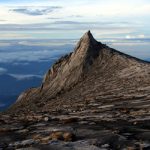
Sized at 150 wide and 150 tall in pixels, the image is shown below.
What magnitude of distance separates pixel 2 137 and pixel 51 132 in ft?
7.74

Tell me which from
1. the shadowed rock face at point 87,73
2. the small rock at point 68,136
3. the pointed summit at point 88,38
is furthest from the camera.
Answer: the pointed summit at point 88,38

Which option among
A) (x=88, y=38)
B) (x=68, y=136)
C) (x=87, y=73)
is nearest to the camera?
(x=68, y=136)

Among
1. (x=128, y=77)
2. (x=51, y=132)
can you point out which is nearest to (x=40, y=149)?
(x=51, y=132)

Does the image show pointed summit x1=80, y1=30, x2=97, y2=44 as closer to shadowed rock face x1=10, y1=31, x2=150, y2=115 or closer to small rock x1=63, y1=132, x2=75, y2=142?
shadowed rock face x1=10, y1=31, x2=150, y2=115

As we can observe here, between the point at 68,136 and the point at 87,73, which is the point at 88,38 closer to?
the point at 87,73

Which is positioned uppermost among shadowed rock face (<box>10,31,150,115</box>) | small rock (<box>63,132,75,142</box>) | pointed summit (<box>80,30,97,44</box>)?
pointed summit (<box>80,30,97,44</box>)

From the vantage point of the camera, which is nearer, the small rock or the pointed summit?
the small rock

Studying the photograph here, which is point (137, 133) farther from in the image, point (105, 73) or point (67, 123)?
point (105, 73)

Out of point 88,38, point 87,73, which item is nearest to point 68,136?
point 87,73

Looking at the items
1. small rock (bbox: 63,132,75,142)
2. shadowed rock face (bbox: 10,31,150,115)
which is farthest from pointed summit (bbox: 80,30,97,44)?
small rock (bbox: 63,132,75,142)

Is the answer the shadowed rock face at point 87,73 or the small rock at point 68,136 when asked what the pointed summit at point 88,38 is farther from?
the small rock at point 68,136

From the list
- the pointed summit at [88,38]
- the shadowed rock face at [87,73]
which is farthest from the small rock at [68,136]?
the pointed summit at [88,38]

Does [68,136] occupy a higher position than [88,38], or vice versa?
[88,38]

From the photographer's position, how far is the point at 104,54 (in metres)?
82.3
